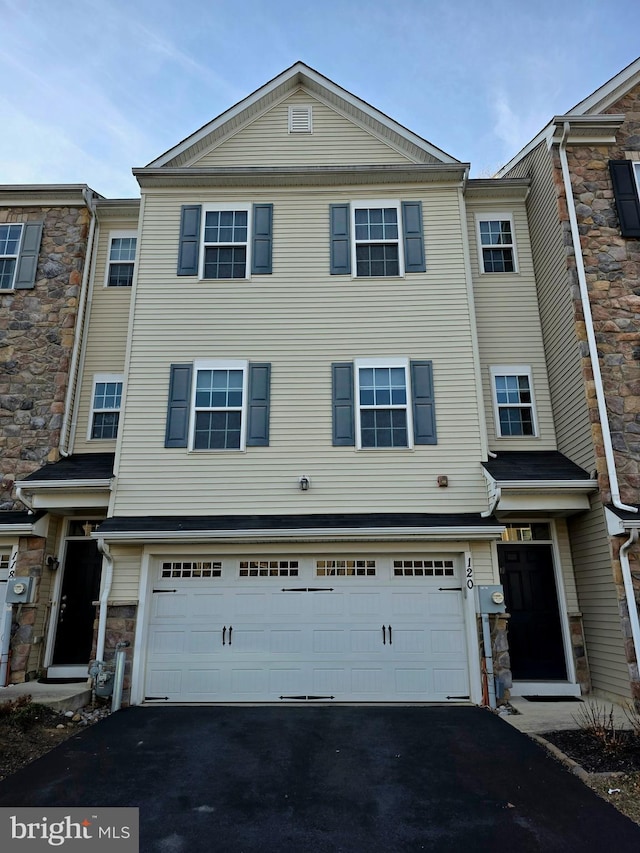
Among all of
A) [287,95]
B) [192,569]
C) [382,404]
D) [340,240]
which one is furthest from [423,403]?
[287,95]

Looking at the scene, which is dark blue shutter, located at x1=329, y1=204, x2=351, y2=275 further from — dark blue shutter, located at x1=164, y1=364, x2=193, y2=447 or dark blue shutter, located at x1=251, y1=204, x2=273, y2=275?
dark blue shutter, located at x1=164, y1=364, x2=193, y2=447

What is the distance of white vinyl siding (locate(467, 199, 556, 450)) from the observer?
9.25 m

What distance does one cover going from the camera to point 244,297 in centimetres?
928

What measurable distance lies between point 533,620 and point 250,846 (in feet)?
20.1

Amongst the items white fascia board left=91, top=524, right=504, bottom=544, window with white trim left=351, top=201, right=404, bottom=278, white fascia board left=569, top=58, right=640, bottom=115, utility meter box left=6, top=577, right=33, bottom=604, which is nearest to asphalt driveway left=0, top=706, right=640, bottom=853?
white fascia board left=91, top=524, right=504, bottom=544

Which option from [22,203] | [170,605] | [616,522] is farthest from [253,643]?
[22,203]

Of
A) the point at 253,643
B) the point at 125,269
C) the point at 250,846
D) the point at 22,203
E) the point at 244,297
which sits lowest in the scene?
the point at 250,846

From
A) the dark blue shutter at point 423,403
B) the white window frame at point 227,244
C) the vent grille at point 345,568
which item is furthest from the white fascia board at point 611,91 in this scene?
the vent grille at point 345,568

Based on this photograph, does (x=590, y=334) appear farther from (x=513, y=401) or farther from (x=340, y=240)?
(x=340, y=240)

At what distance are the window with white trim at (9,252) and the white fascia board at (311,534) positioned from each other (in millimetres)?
5785

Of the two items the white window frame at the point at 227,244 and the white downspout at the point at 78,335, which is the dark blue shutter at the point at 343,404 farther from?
the white downspout at the point at 78,335

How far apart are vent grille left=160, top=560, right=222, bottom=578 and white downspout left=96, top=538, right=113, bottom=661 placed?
2.51 ft

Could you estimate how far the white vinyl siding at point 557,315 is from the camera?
830 centimetres

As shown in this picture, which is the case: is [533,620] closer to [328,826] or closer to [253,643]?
[253,643]
